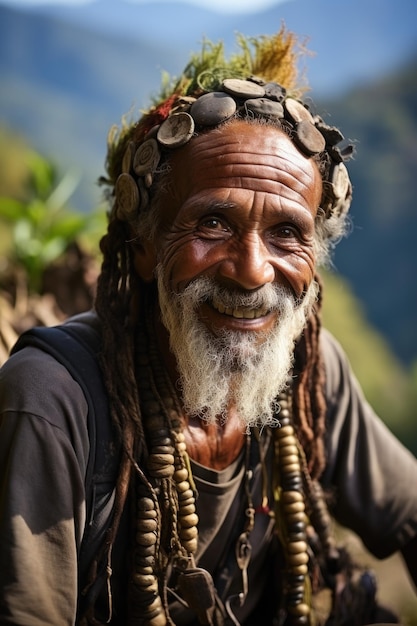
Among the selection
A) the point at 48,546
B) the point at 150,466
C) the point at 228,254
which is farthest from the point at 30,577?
the point at 228,254

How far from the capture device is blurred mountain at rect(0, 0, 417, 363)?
6.63m

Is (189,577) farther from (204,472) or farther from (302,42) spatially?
(302,42)

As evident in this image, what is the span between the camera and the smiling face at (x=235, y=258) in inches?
67.2

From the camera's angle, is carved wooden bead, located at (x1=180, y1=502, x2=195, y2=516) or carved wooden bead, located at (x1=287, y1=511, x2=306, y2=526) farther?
carved wooden bead, located at (x1=287, y1=511, x2=306, y2=526)

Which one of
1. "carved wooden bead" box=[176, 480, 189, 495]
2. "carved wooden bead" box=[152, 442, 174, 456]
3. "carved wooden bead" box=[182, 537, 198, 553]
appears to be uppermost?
"carved wooden bead" box=[152, 442, 174, 456]

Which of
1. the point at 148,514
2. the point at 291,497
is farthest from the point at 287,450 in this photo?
the point at 148,514

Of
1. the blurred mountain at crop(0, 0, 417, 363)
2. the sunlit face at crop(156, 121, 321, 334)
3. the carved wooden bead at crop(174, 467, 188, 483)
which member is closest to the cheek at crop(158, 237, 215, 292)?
the sunlit face at crop(156, 121, 321, 334)

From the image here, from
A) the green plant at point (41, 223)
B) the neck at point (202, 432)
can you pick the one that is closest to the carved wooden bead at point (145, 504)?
the neck at point (202, 432)

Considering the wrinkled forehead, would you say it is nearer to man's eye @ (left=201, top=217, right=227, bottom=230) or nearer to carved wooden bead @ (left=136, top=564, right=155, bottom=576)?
man's eye @ (left=201, top=217, right=227, bottom=230)

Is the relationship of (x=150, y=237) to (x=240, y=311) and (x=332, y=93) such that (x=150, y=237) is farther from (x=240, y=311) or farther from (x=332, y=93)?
(x=332, y=93)

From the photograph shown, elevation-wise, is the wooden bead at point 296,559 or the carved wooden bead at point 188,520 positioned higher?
the carved wooden bead at point 188,520

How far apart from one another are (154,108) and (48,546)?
4.03ft

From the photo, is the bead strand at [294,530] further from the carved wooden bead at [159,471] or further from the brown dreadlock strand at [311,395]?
the carved wooden bead at [159,471]

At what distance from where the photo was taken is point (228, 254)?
1.72 m
